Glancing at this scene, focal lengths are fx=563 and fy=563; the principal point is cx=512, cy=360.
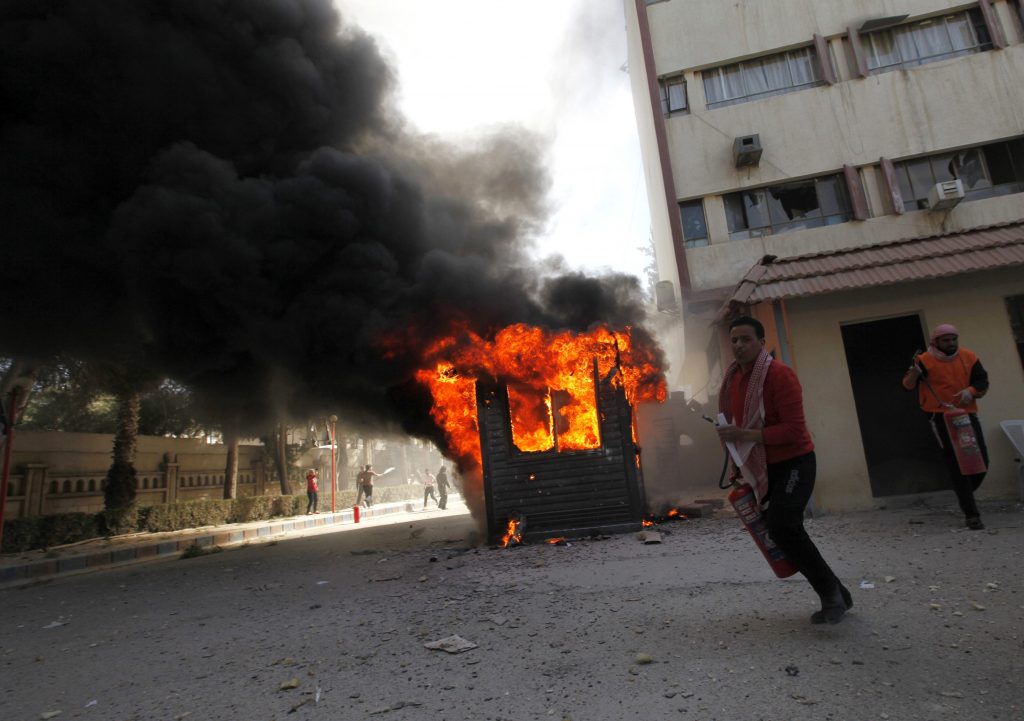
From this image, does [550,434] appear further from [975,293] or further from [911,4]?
[911,4]

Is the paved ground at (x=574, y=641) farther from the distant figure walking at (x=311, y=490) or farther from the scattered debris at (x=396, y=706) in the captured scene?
the distant figure walking at (x=311, y=490)

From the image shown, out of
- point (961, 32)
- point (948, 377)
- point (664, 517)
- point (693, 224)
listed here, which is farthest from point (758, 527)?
point (961, 32)

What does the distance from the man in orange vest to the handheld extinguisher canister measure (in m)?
3.21

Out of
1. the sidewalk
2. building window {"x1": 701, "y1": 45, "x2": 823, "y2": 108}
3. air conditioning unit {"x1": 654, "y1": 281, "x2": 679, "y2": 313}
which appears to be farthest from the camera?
air conditioning unit {"x1": 654, "y1": 281, "x2": 679, "y2": 313}

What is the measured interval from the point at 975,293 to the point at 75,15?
44.4ft

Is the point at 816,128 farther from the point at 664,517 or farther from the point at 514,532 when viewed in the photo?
the point at 514,532

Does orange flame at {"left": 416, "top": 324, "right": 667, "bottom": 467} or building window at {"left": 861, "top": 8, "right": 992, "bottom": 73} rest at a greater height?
building window at {"left": 861, "top": 8, "right": 992, "bottom": 73}

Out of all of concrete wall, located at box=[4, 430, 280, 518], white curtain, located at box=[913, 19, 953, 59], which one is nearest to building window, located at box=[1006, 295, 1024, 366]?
white curtain, located at box=[913, 19, 953, 59]

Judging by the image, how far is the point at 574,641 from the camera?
3.29 m

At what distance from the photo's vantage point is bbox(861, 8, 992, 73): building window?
12641 millimetres

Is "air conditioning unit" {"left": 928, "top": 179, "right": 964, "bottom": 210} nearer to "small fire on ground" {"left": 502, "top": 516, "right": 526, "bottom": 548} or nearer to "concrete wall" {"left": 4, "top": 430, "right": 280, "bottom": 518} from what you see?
"small fire on ground" {"left": 502, "top": 516, "right": 526, "bottom": 548}

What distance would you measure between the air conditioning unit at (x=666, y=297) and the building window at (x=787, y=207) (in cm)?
206

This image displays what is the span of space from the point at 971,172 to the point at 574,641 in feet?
46.2

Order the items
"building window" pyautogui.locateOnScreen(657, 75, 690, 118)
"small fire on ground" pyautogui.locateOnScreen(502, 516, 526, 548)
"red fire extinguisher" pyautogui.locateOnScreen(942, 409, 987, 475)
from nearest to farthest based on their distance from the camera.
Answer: "red fire extinguisher" pyautogui.locateOnScreen(942, 409, 987, 475), "small fire on ground" pyautogui.locateOnScreen(502, 516, 526, 548), "building window" pyautogui.locateOnScreen(657, 75, 690, 118)
